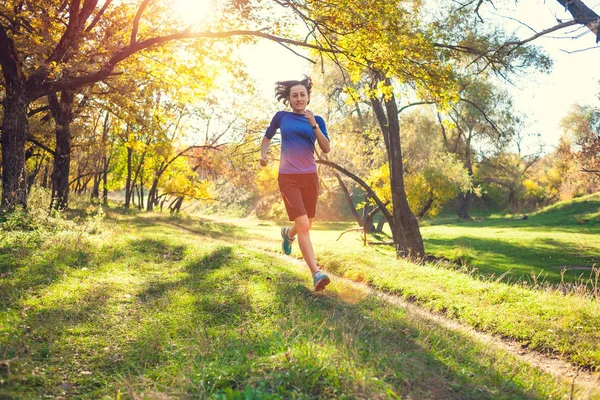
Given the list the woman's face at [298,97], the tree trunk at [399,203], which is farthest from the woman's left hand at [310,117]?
the tree trunk at [399,203]

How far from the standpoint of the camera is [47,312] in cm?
433

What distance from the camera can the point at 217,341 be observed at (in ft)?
11.8

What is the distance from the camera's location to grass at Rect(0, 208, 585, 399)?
8.95 feet

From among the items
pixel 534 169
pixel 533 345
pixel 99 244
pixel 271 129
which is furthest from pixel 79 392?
pixel 534 169

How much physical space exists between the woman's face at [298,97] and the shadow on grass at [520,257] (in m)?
10.8

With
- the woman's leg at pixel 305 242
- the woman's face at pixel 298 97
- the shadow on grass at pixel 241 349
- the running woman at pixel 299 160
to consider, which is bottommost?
the shadow on grass at pixel 241 349

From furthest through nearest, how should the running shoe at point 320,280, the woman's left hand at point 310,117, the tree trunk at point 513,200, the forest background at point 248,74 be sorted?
the tree trunk at point 513,200
the forest background at point 248,74
the woman's left hand at point 310,117
the running shoe at point 320,280

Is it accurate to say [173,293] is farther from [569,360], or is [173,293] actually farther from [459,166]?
[459,166]

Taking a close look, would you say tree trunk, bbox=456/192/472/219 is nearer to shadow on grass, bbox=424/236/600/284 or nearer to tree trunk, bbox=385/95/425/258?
shadow on grass, bbox=424/236/600/284

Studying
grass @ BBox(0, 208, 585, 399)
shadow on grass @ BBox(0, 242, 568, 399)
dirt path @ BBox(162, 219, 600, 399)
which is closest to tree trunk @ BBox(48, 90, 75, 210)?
grass @ BBox(0, 208, 585, 399)

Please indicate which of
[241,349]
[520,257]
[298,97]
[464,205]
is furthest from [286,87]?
[464,205]

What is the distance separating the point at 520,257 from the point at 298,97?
55.1ft

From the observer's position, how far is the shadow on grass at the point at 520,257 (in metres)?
14.9

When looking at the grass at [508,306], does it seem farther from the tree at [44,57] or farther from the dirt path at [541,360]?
the tree at [44,57]
